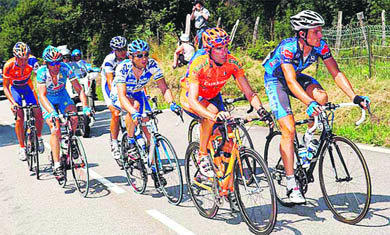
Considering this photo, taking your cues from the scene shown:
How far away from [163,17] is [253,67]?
21255 millimetres

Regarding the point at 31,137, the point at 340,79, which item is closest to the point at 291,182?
the point at 340,79

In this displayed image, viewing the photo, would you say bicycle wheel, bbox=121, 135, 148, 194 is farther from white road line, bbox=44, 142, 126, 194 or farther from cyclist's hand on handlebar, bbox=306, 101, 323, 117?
cyclist's hand on handlebar, bbox=306, 101, 323, 117

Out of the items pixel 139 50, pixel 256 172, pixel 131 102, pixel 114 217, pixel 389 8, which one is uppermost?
pixel 389 8

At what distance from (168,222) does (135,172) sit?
154cm

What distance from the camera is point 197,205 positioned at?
222 inches

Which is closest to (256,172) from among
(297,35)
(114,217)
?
(297,35)

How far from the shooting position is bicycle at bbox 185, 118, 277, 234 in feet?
15.0

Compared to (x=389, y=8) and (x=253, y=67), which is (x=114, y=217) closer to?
(x=253, y=67)

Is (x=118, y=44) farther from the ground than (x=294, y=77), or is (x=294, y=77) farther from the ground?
(x=118, y=44)

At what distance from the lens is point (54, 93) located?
7.41 meters

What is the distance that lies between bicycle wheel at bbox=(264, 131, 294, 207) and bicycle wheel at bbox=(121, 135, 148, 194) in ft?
5.41

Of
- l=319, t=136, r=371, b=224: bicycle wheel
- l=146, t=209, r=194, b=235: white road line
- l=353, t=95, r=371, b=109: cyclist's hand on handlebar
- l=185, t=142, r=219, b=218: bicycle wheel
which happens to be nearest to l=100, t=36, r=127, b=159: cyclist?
l=146, t=209, r=194, b=235: white road line

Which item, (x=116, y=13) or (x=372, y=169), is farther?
(x=116, y=13)

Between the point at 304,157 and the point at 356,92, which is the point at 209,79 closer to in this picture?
the point at 304,157
